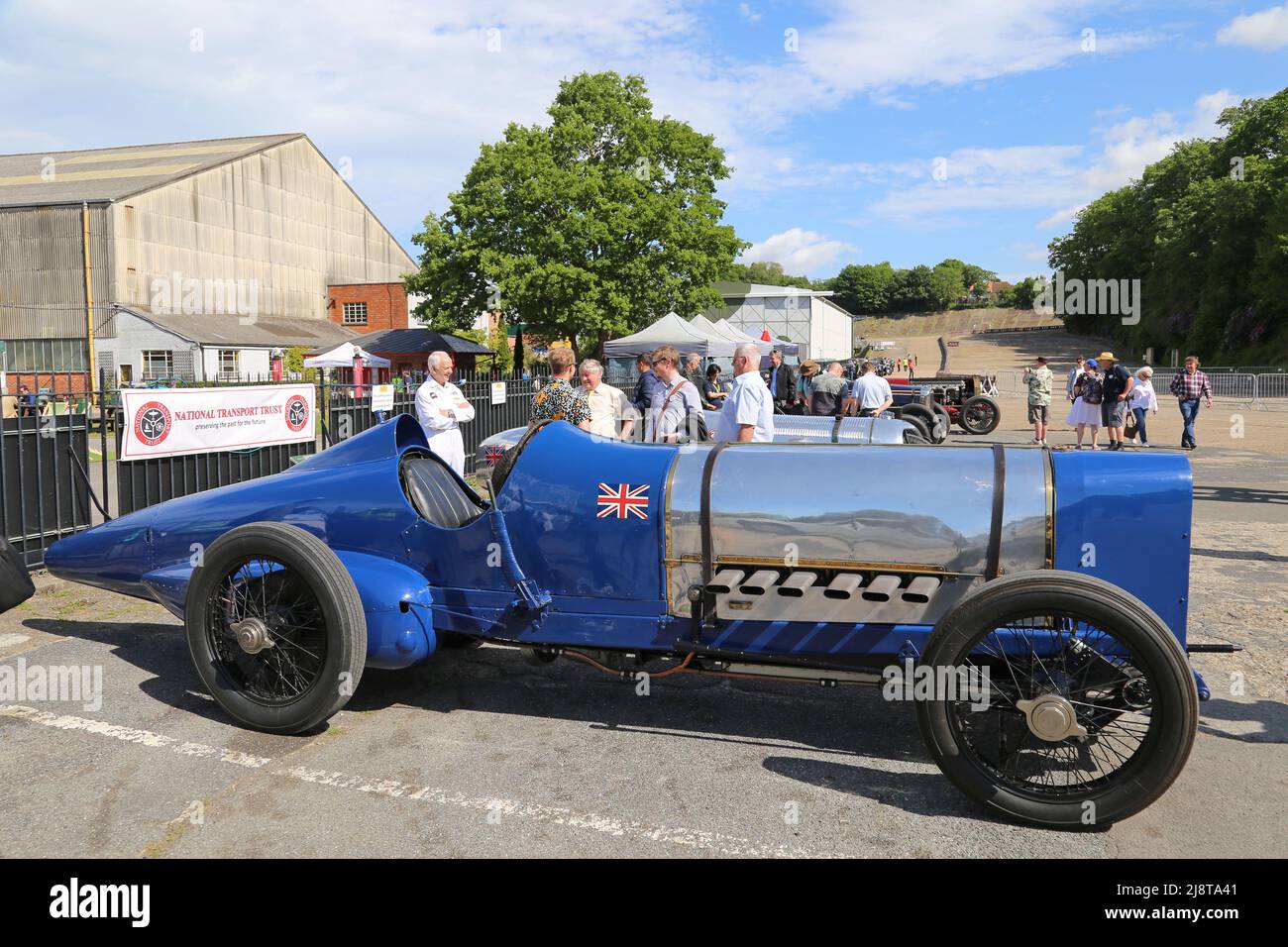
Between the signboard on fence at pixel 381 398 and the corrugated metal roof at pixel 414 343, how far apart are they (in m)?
30.9

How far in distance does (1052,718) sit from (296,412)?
339 inches

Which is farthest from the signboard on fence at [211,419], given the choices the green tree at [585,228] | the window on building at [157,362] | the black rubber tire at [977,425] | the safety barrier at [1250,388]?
the window on building at [157,362]

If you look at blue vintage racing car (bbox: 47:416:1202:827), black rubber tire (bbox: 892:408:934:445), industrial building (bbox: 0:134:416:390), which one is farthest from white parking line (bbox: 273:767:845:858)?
industrial building (bbox: 0:134:416:390)

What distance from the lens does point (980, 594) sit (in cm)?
326

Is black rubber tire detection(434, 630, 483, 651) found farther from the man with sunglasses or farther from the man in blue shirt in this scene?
the man in blue shirt

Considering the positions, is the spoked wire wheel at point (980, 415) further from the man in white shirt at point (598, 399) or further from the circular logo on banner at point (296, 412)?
the circular logo on banner at point (296, 412)

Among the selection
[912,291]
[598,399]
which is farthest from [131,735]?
[912,291]

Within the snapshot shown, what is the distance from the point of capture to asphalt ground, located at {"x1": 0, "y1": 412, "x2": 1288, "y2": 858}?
321 centimetres

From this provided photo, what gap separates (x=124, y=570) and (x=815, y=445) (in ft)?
11.7

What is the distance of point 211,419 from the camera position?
→ 8.84 meters

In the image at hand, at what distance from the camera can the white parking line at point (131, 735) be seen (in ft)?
12.9

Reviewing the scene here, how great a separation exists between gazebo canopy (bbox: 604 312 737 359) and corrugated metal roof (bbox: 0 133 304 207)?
2812cm

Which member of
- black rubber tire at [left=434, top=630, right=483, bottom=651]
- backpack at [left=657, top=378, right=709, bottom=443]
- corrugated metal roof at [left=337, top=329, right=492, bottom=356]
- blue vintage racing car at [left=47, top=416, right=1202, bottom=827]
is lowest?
black rubber tire at [left=434, top=630, right=483, bottom=651]

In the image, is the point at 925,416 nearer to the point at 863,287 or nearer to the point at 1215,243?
the point at 1215,243
